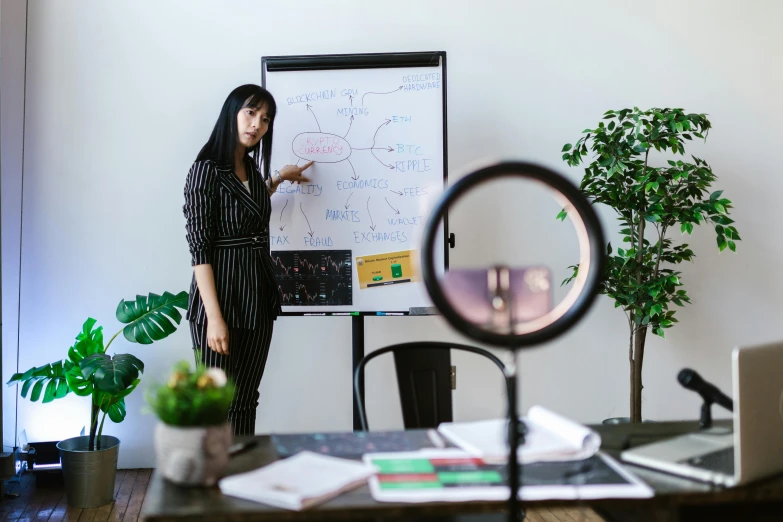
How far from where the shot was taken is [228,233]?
2.54 m

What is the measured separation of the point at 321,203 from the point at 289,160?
0.74 feet

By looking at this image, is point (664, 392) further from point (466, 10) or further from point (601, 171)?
point (466, 10)

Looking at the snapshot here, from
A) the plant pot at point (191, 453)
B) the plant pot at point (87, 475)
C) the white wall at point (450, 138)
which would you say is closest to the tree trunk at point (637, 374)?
the white wall at point (450, 138)

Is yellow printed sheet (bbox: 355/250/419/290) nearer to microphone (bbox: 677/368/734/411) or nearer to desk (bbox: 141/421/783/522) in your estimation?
desk (bbox: 141/421/783/522)

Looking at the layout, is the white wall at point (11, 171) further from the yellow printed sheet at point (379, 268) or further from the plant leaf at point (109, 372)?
the yellow printed sheet at point (379, 268)

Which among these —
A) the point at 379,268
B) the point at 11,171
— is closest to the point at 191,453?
the point at 379,268

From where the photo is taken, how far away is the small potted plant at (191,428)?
1176mm

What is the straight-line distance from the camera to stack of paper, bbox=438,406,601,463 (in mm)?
1335

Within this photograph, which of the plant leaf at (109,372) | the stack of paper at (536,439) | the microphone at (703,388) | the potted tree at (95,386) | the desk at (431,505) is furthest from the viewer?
the potted tree at (95,386)

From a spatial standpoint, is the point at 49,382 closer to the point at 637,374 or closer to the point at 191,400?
the point at 191,400

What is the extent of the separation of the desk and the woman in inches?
48.7

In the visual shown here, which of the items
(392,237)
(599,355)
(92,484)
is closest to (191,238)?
(392,237)

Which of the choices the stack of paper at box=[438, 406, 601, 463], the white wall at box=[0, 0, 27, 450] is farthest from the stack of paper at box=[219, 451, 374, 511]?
the white wall at box=[0, 0, 27, 450]

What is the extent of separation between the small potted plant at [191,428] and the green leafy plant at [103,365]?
165 centimetres
